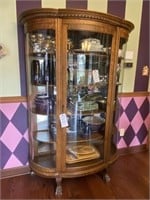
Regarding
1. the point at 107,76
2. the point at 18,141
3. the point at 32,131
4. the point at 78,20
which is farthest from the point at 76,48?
the point at 18,141

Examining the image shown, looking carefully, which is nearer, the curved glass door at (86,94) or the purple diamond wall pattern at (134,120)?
the curved glass door at (86,94)

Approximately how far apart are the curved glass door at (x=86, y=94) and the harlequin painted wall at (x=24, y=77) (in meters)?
0.52

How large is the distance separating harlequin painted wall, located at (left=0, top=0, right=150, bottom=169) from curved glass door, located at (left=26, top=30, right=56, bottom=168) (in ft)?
0.48

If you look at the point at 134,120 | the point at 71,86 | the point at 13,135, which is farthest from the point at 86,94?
the point at 134,120

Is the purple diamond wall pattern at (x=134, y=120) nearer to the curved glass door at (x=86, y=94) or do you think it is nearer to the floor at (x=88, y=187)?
the floor at (x=88, y=187)

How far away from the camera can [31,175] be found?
2117mm

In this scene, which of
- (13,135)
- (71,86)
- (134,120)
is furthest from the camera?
(134,120)

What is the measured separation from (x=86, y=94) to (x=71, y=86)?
0.67 feet

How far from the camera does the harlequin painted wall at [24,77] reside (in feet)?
6.01

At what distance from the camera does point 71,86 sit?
175cm

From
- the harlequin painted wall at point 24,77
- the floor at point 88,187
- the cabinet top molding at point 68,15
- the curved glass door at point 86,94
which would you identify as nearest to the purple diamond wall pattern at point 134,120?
the harlequin painted wall at point 24,77

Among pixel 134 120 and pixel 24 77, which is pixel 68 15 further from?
pixel 134 120

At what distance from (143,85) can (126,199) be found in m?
1.41

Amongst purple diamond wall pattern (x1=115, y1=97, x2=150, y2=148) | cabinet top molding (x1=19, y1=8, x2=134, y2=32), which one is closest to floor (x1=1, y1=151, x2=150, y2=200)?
purple diamond wall pattern (x1=115, y1=97, x2=150, y2=148)
